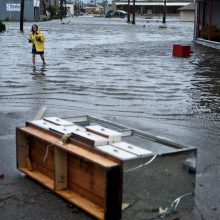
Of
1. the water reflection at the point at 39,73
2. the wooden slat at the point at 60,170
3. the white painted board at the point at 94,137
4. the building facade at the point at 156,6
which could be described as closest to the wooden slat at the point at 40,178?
the wooden slat at the point at 60,170

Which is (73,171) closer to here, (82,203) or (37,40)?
(82,203)

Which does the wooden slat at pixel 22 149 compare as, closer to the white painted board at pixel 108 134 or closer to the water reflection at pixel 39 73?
the white painted board at pixel 108 134

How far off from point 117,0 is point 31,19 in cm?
10017

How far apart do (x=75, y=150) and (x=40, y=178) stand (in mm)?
945

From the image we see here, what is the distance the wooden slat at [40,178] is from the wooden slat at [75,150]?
1.56 ft

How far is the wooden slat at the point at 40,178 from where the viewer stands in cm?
562

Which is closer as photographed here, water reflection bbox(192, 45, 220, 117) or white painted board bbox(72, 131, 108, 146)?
white painted board bbox(72, 131, 108, 146)

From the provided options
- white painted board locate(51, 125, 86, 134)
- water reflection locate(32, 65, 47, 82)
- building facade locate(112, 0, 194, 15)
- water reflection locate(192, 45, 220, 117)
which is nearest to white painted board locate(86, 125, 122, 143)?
white painted board locate(51, 125, 86, 134)

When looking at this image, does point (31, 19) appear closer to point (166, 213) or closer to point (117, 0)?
point (166, 213)

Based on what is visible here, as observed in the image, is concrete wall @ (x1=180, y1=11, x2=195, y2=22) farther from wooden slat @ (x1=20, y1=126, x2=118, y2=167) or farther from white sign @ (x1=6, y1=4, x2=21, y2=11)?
wooden slat @ (x1=20, y1=126, x2=118, y2=167)

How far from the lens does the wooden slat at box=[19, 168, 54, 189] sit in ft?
18.4

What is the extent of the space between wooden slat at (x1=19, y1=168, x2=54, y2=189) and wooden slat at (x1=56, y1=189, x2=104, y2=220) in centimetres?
23

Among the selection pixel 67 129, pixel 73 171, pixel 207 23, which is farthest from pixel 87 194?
pixel 207 23

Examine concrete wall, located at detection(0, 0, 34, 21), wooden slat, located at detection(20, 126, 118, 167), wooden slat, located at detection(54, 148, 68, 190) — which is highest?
concrete wall, located at detection(0, 0, 34, 21)
